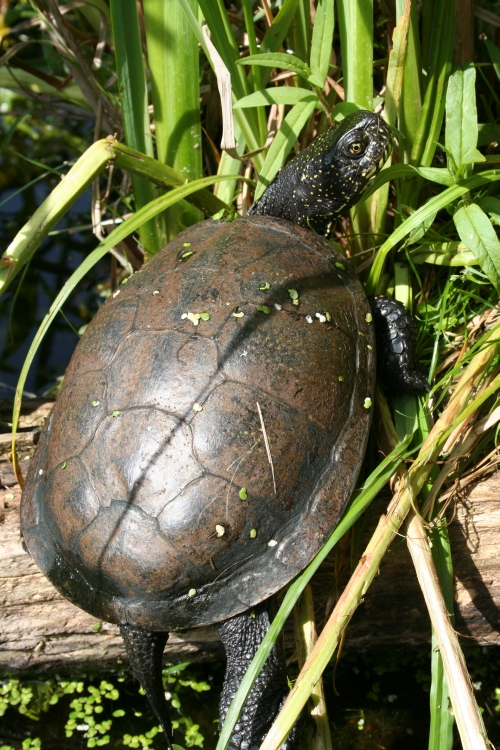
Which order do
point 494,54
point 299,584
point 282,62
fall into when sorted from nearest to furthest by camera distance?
point 299,584
point 282,62
point 494,54

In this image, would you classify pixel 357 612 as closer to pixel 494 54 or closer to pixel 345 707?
pixel 345 707

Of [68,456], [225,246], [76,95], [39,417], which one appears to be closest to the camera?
[68,456]

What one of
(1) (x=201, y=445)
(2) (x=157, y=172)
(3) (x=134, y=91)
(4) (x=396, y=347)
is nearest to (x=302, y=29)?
(3) (x=134, y=91)

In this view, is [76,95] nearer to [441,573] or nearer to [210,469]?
[210,469]

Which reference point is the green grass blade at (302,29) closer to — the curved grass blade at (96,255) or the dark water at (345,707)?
the curved grass blade at (96,255)

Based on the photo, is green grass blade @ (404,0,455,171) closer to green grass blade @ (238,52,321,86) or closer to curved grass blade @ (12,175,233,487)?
green grass blade @ (238,52,321,86)

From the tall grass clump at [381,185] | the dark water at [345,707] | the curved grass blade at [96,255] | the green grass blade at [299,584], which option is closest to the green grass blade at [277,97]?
the tall grass clump at [381,185]

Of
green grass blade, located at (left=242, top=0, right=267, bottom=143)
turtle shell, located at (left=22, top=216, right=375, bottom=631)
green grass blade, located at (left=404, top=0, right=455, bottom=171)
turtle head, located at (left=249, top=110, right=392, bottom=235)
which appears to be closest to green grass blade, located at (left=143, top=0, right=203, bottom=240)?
green grass blade, located at (left=242, top=0, right=267, bottom=143)

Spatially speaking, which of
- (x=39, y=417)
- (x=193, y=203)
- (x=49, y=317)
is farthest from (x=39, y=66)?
(x=49, y=317)
